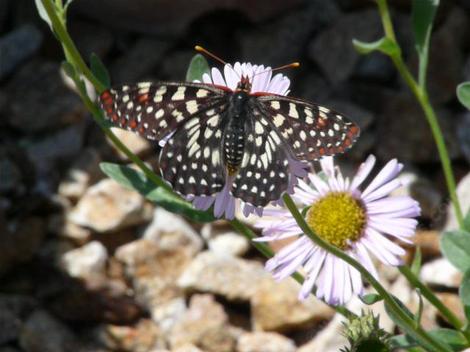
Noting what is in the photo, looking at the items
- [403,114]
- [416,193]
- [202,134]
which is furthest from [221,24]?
[202,134]

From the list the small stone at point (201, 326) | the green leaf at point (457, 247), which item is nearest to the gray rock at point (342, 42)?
the small stone at point (201, 326)

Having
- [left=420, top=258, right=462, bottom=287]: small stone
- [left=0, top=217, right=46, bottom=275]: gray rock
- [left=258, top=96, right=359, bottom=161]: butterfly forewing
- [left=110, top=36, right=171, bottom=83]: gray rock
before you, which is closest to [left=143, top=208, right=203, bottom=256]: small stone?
[left=0, top=217, right=46, bottom=275]: gray rock

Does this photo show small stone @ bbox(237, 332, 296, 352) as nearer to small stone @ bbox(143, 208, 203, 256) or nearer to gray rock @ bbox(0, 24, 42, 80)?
small stone @ bbox(143, 208, 203, 256)

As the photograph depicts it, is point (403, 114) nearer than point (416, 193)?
No

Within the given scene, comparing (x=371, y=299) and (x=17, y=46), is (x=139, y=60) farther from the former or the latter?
(x=371, y=299)

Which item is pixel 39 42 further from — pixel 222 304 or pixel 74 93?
pixel 222 304

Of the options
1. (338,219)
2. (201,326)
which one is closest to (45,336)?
(201,326)

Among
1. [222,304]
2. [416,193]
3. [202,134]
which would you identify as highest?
[202,134]

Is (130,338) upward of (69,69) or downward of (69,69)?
downward
